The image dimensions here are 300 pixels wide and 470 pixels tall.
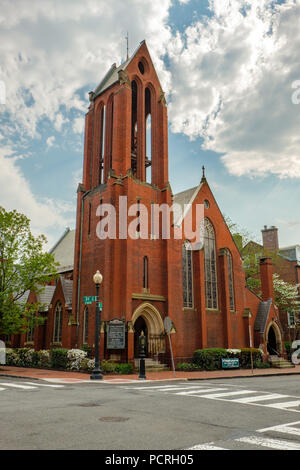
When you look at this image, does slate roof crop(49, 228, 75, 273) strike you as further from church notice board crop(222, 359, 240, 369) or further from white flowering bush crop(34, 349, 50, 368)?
church notice board crop(222, 359, 240, 369)

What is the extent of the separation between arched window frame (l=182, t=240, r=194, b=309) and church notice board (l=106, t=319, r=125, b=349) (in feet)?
24.7

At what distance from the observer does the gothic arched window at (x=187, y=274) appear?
3095 cm

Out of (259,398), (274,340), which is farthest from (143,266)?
(274,340)

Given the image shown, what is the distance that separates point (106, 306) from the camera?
83.1 feet

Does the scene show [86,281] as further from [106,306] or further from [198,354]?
[198,354]

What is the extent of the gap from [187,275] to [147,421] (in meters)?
23.7

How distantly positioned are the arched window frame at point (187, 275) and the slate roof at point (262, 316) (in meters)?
8.32

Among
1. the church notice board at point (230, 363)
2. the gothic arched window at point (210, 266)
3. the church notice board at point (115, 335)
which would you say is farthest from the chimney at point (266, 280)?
the church notice board at point (115, 335)

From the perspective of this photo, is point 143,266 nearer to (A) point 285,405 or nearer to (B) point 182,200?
(B) point 182,200

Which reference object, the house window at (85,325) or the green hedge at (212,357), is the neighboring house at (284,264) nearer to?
the green hedge at (212,357)

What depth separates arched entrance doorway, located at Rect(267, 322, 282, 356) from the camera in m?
36.4

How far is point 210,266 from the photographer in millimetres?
33906
